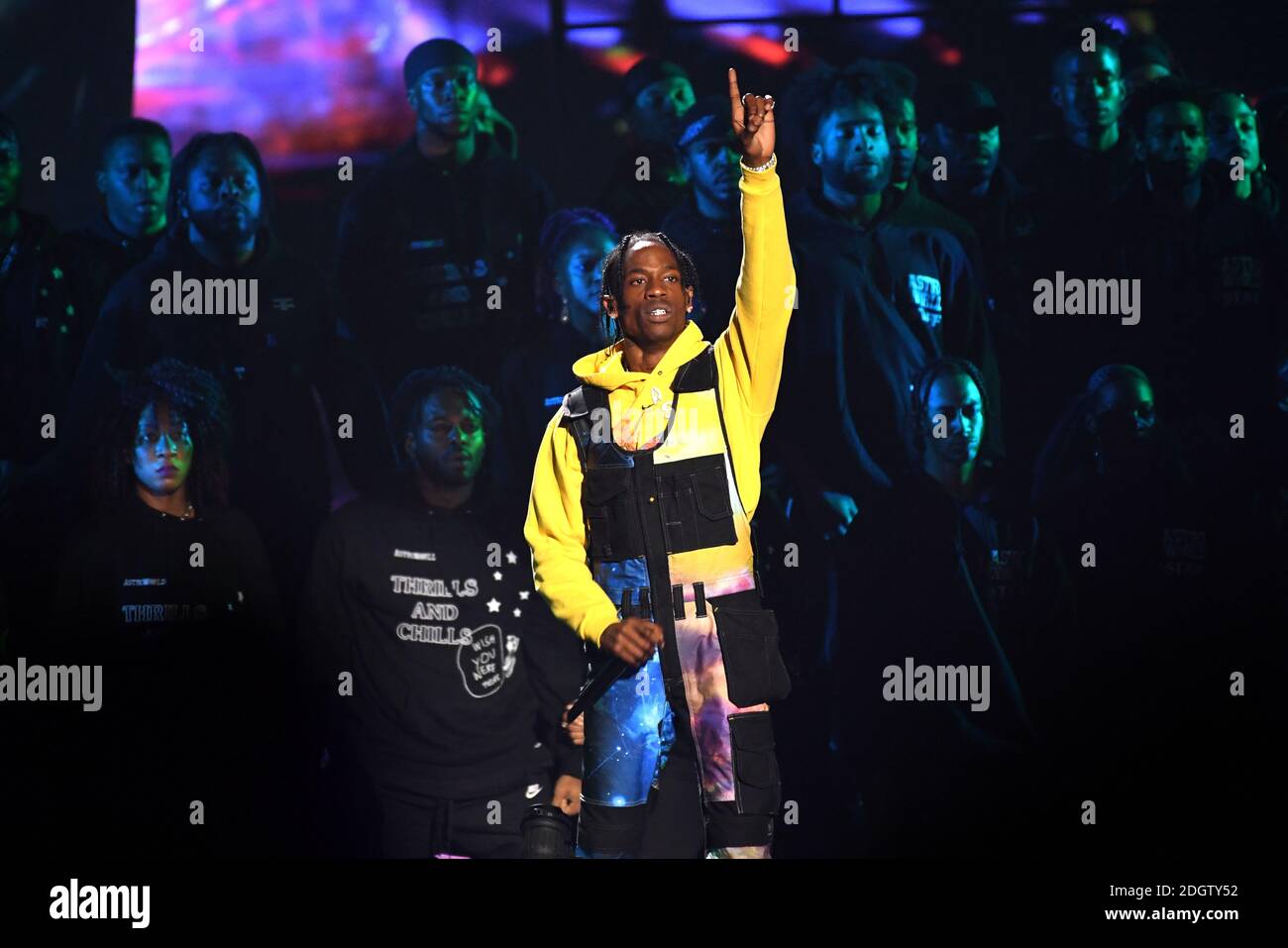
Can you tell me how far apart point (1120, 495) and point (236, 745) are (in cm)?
295

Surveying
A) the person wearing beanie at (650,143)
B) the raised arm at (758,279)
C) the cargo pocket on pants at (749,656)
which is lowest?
the cargo pocket on pants at (749,656)

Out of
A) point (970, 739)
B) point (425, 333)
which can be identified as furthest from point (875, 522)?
point (425, 333)

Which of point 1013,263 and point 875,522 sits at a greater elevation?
point 1013,263

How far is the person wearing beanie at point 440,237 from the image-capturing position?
4973 mm

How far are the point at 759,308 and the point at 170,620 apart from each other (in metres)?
2.16

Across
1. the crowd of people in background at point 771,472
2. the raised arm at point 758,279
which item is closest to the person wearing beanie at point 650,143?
the crowd of people in background at point 771,472

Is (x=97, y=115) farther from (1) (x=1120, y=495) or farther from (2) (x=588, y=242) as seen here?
(1) (x=1120, y=495)

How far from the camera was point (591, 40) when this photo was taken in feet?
16.4

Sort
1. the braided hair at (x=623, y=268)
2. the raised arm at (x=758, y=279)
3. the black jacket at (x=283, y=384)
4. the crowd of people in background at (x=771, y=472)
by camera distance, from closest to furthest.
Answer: the raised arm at (x=758, y=279), the braided hair at (x=623, y=268), the crowd of people in background at (x=771, y=472), the black jacket at (x=283, y=384)

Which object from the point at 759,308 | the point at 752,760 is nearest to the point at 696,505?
the point at 759,308

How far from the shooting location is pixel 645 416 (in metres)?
4.62

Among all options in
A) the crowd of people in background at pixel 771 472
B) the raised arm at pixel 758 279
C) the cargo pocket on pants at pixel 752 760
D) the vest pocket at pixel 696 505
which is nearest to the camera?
the raised arm at pixel 758 279

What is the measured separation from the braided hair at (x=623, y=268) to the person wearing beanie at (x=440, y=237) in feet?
1.03

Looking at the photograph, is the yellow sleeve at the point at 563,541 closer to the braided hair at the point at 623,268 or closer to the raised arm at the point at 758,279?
the braided hair at the point at 623,268
